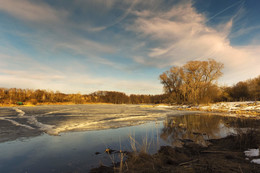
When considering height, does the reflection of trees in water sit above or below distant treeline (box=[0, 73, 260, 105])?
below

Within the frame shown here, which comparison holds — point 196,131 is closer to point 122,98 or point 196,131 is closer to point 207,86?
point 207,86

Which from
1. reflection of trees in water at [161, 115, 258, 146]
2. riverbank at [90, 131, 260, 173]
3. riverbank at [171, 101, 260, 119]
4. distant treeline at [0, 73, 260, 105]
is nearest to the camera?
riverbank at [90, 131, 260, 173]

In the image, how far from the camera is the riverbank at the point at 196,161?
296 cm

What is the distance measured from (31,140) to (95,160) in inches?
139

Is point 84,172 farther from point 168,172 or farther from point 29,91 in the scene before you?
point 29,91

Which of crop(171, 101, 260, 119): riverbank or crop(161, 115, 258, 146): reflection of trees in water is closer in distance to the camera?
crop(161, 115, 258, 146): reflection of trees in water

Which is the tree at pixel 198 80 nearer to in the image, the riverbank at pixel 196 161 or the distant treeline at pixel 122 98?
the distant treeline at pixel 122 98

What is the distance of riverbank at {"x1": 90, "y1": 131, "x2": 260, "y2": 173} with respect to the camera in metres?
2.96

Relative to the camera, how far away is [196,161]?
11.3 feet

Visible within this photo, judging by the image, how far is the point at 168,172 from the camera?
2861 millimetres

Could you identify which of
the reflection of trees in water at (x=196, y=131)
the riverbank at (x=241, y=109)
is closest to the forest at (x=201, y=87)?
the riverbank at (x=241, y=109)

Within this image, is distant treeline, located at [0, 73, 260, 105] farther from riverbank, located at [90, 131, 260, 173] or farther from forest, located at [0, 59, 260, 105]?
riverbank, located at [90, 131, 260, 173]

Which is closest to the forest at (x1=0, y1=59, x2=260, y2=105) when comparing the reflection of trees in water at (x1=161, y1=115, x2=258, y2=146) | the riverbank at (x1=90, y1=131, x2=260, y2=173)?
the reflection of trees in water at (x1=161, y1=115, x2=258, y2=146)

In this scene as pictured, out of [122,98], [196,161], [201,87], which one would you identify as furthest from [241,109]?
[122,98]
